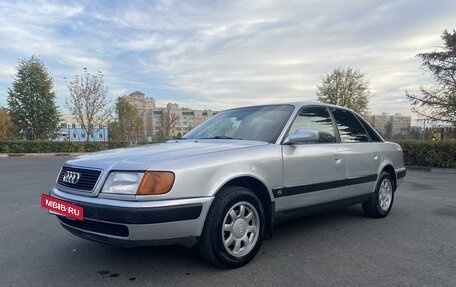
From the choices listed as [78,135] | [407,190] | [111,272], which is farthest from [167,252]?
[78,135]

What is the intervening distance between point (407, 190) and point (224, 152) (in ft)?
21.9

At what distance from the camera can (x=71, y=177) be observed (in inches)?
136

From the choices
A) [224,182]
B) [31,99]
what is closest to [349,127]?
[224,182]

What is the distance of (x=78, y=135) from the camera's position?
29766 millimetres

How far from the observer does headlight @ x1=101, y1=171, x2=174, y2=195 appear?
2.99m

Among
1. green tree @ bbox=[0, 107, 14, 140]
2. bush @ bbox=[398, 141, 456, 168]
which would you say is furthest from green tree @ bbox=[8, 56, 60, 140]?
bush @ bbox=[398, 141, 456, 168]

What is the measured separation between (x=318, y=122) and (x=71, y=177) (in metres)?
2.95

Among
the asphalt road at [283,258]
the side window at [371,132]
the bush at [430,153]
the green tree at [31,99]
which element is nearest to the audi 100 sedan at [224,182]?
the asphalt road at [283,258]

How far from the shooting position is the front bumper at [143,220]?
293cm

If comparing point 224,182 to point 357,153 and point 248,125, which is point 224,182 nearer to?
point 248,125

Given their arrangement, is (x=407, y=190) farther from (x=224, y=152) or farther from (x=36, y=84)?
(x=36, y=84)

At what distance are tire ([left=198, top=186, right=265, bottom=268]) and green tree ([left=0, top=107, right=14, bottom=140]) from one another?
30.3 metres

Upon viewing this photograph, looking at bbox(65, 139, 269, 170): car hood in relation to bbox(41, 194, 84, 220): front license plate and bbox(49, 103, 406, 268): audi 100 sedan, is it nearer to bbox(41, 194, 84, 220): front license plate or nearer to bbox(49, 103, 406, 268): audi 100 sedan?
bbox(49, 103, 406, 268): audi 100 sedan

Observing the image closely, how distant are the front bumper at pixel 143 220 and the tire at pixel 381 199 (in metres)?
3.17
